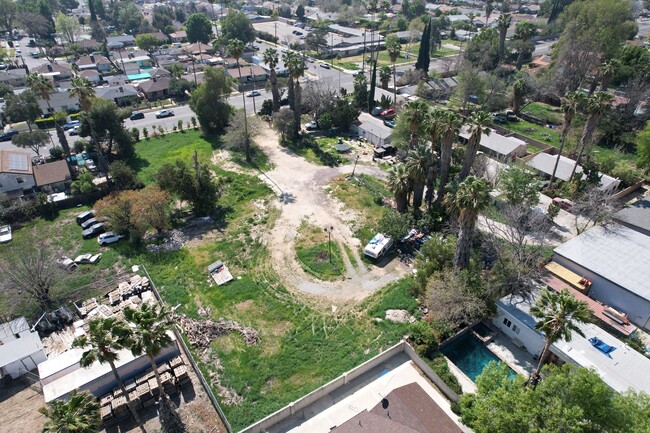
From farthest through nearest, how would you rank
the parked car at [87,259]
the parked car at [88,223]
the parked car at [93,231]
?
the parked car at [88,223] < the parked car at [93,231] < the parked car at [87,259]

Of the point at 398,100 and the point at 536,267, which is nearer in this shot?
the point at 536,267

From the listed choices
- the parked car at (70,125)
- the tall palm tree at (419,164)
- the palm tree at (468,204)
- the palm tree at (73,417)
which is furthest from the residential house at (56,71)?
the palm tree at (468,204)

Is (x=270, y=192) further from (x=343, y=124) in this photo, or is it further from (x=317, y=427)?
(x=317, y=427)

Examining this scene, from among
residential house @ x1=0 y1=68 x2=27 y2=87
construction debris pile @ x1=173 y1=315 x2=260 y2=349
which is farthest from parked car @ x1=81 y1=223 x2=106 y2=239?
residential house @ x1=0 y1=68 x2=27 y2=87

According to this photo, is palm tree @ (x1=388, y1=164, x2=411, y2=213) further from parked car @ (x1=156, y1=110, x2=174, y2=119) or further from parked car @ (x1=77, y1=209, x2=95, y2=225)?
parked car @ (x1=156, y1=110, x2=174, y2=119)

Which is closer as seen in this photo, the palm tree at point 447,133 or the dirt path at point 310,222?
the dirt path at point 310,222

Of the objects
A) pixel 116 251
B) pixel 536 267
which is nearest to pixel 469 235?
pixel 536 267

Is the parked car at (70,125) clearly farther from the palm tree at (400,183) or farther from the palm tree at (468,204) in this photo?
the palm tree at (468,204)
